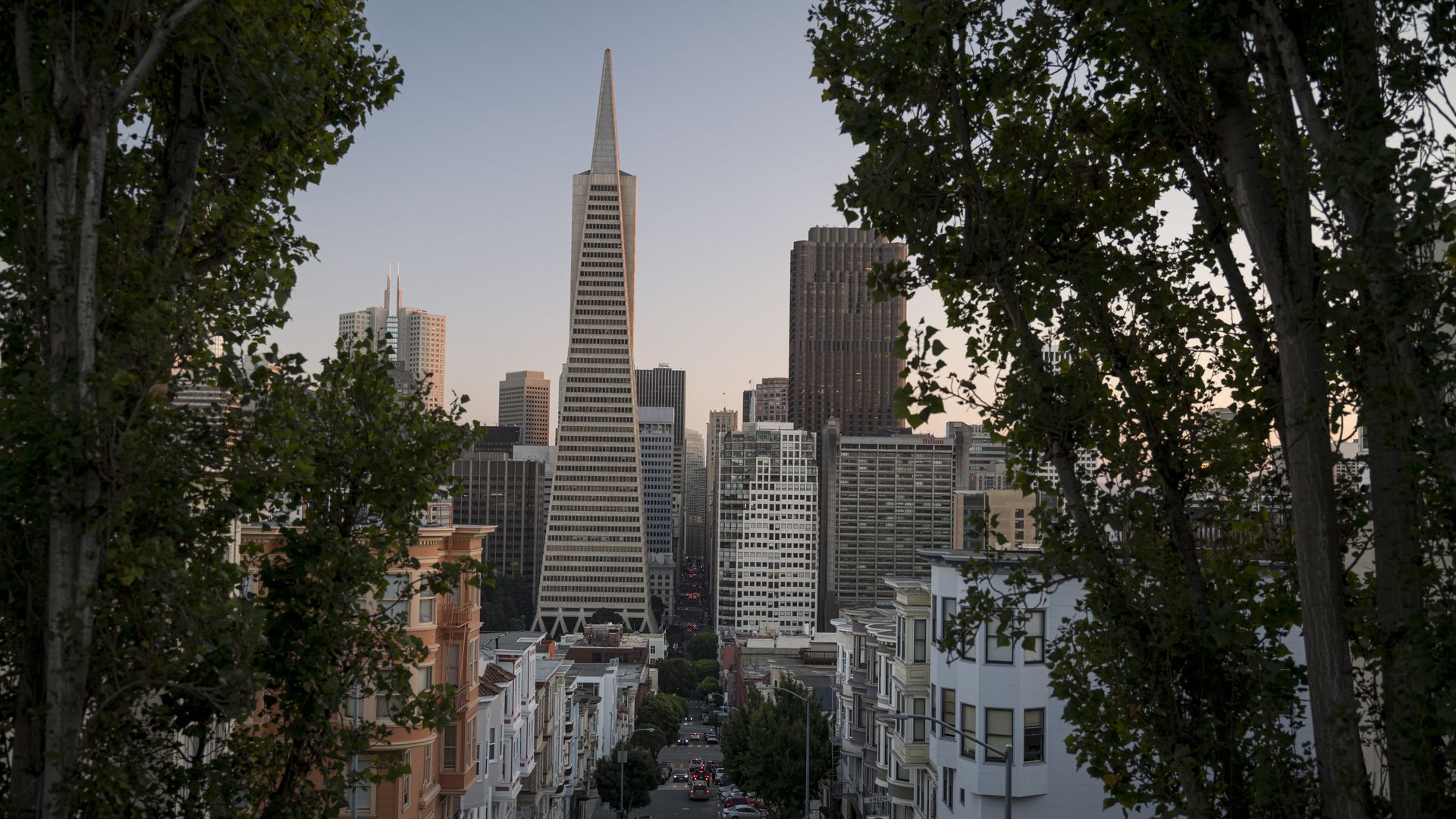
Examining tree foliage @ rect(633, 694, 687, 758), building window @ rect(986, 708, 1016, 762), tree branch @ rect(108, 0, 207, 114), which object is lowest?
tree foliage @ rect(633, 694, 687, 758)

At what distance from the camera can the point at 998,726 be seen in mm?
29391

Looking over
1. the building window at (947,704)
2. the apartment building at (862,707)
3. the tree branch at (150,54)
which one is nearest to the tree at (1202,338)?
the tree branch at (150,54)

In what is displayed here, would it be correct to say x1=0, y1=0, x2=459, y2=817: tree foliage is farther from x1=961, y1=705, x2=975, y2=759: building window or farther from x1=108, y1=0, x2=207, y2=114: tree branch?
x1=961, y1=705, x2=975, y2=759: building window

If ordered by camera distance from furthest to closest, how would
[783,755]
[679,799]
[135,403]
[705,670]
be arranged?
[705,670] → [679,799] → [783,755] → [135,403]

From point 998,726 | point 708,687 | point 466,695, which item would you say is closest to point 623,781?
point 466,695

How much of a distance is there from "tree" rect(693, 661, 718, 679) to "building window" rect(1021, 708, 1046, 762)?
15014cm

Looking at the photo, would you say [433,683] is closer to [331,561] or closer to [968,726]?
[968,726]

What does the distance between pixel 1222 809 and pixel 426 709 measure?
659 centimetres

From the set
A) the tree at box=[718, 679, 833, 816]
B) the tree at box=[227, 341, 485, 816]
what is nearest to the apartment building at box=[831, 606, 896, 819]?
the tree at box=[718, 679, 833, 816]

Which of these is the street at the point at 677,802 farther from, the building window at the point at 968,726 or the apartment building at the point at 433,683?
the building window at the point at 968,726

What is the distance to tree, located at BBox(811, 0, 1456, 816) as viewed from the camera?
22.6 feet

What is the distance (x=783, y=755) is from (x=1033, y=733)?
29176 mm

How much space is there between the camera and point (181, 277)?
8492 millimetres

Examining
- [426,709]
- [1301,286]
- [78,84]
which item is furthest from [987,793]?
[78,84]
